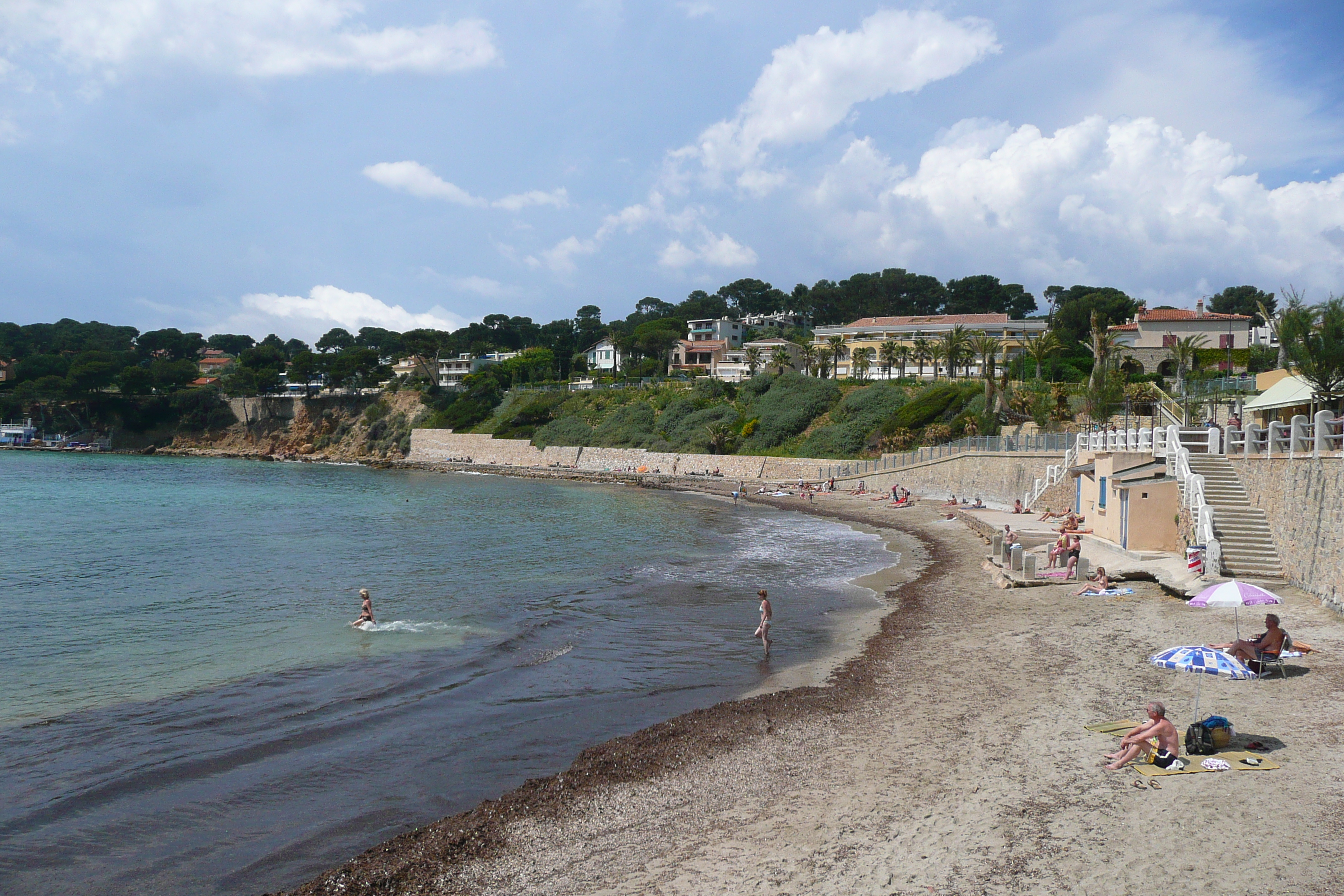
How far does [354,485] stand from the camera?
6600 cm

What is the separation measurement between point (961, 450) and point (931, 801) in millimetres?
37438

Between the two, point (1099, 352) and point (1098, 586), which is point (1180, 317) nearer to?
point (1099, 352)

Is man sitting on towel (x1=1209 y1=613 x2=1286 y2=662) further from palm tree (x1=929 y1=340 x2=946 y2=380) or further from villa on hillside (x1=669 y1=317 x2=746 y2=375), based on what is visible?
villa on hillside (x1=669 y1=317 x2=746 y2=375)

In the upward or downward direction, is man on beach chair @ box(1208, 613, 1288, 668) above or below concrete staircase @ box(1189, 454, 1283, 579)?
below

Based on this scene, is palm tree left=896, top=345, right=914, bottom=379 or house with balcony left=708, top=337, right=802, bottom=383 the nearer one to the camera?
palm tree left=896, top=345, right=914, bottom=379

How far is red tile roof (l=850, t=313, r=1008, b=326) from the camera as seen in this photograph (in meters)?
87.4

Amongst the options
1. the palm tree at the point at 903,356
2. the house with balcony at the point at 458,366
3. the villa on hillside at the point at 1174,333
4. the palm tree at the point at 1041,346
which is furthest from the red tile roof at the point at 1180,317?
the house with balcony at the point at 458,366

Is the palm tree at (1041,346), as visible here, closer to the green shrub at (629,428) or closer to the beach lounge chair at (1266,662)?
the green shrub at (629,428)

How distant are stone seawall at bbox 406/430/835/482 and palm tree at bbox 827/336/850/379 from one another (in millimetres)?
21462

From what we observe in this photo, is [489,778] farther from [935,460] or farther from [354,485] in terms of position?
[354,485]

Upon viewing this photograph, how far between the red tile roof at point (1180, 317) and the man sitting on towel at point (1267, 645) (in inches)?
2225

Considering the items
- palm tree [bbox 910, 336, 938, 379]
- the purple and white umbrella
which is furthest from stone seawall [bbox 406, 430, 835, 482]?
the purple and white umbrella

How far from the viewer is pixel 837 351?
83062 mm

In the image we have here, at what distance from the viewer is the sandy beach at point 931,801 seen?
6.53 metres
